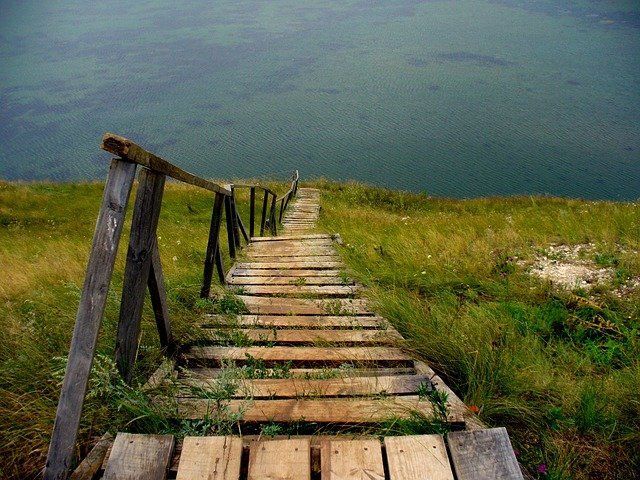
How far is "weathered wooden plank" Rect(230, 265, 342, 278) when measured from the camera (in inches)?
204

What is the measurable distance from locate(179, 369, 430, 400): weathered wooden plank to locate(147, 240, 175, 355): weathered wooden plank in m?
0.51

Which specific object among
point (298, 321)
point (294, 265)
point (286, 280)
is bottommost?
point (294, 265)

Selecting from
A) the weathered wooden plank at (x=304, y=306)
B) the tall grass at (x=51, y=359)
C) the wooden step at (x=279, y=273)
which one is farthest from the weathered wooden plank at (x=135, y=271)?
the wooden step at (x=279, y=273)

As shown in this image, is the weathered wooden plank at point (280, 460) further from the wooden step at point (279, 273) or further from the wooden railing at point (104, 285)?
the wooden step at point (279, 273)

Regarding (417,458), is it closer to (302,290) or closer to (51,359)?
(51,359)

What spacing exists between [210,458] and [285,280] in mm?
3269

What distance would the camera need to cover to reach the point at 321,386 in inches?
88.5

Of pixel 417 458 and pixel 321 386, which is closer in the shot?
pixel 417 458

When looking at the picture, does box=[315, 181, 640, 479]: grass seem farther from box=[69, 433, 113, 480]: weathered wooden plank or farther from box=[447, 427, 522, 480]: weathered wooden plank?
box=[69, 433, 113, 480]: weathered wooden plank

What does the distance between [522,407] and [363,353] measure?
93 centimetres

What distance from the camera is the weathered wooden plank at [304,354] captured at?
264 centimetres

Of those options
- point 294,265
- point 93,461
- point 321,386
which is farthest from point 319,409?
point 294,265

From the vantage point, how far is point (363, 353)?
269 cm

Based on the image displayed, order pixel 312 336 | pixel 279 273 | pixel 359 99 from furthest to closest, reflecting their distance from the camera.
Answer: pixel 359 99 → pixel 279 273 → pixel 312 336
